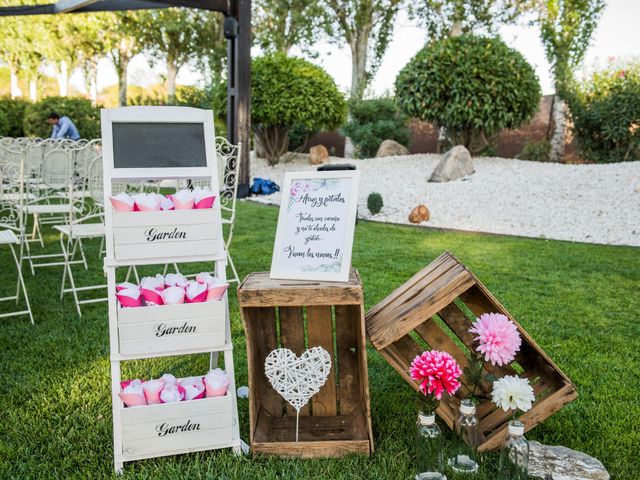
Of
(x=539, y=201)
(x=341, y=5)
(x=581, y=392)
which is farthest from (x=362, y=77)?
(x=581, y=392)

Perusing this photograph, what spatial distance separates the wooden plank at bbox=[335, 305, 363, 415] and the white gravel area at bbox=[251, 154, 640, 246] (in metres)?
5.71

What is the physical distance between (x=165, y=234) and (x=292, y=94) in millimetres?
11396

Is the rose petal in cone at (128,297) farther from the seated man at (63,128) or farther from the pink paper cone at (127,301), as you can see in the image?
the seated man at (63,128)

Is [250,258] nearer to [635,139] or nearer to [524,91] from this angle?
[524,91]

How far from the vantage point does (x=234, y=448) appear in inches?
94.5

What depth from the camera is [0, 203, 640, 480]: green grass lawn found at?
2309mm

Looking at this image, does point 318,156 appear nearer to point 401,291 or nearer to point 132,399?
point 401,291

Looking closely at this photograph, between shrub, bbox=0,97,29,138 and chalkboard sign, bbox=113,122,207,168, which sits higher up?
shrub, bbox=0,97,29,138

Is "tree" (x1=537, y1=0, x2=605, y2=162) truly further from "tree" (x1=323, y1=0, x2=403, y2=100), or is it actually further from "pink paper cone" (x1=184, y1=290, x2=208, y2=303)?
"pink paper cone" (x1=184, y1=290, x2=208, y2=303)

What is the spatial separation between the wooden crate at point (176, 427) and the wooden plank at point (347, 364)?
58cm

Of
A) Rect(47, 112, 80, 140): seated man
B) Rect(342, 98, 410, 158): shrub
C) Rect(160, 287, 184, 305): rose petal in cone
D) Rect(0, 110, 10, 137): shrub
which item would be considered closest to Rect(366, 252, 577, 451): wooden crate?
Rect(160, 287, 184, 305): rose petal in cone

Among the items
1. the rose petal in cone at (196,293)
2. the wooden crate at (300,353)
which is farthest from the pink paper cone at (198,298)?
the wooden crate at (300,353)

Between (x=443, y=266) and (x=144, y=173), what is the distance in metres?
1.33

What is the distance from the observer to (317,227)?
251 cm
